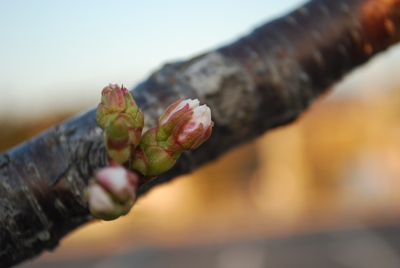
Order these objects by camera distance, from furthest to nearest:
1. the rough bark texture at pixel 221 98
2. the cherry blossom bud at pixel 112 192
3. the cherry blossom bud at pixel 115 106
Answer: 1. the rough bark texture at pixel 221 98
2. the cherry blossom bud at pixel 115 106
3. the cherry blossom bud at pixel 112 192

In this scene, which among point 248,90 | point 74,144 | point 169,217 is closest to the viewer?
point 74,144

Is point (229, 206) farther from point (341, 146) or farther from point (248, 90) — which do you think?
point (248, 90)

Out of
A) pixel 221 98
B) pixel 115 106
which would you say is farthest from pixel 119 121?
pixel 221 98

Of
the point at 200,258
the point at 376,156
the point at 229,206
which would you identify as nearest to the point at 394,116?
the point at 376,156

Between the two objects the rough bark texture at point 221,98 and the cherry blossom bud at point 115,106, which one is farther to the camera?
the rough bark texture at point 221,98

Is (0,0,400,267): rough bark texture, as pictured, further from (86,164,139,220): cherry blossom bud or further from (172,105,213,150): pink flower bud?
(86,164,139,220): cherry blossom bud

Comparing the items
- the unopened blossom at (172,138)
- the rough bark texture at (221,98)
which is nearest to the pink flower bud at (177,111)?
the unopened blossom at (172,138)

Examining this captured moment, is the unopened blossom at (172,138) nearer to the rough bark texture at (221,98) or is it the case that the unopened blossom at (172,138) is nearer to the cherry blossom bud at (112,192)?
the cherry blossom bud at (112,192)
